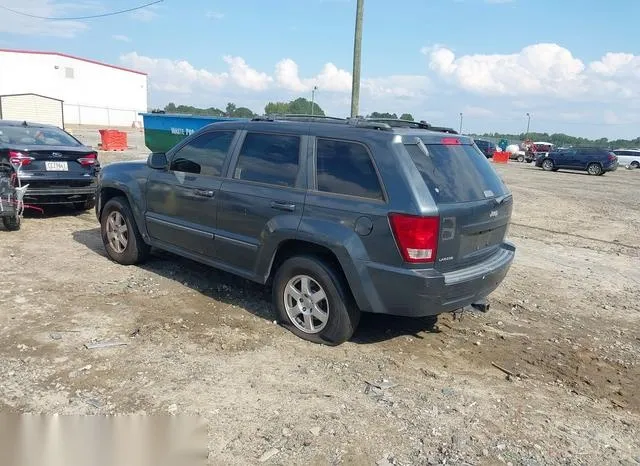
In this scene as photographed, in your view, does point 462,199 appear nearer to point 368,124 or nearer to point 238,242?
point 368,124

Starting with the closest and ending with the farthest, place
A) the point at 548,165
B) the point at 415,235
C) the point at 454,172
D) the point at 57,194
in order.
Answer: the point at 415,235
the point at 454,172
the point at 57,194
the point at 548,165

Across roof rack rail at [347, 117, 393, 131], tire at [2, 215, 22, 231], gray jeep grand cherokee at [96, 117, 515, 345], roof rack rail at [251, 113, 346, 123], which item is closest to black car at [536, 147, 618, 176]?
gray jeep grand cherokee at [96, 117, 515, 345]

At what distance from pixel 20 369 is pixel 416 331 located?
3.22 meters

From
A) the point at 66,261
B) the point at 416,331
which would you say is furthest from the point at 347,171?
the point at 66,261

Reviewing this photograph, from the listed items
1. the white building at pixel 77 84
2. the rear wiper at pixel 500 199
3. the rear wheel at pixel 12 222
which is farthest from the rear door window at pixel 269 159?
the white building at pixel 77 84

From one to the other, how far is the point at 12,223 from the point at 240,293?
439 centimetres

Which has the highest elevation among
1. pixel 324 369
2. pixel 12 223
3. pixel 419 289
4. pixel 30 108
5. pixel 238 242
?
pixel 30 108

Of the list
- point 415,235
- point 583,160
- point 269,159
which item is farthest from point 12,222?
point 583,160

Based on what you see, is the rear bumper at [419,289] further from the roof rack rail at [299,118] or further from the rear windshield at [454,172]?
the roof rack rail at [299,118]

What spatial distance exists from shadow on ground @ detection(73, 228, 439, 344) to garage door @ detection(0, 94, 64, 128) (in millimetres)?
27693

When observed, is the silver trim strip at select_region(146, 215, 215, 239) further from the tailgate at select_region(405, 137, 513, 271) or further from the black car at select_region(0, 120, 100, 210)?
the black car at select_region(0, 120, 100, 210)

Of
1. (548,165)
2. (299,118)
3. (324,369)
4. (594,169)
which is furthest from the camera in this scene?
(548,165)

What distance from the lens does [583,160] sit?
3175 cm

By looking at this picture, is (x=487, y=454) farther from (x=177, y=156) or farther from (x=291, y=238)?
(x=177, y=156)
